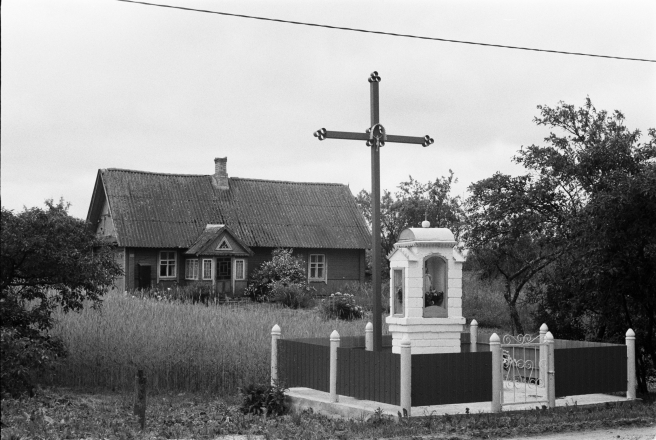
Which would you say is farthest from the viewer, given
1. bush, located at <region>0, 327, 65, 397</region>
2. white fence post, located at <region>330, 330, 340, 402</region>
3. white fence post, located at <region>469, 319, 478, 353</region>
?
white fence post, located at <region>469, 319, 478, 353</region>

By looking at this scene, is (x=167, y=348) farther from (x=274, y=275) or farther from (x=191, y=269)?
(x=191, y=269)

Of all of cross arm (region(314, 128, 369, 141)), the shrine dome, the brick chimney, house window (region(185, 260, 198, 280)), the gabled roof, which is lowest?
house window (region(185, 260, 198, 280))

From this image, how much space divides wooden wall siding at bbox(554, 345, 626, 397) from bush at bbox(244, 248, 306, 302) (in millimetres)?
26359

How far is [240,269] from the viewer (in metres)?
43.5

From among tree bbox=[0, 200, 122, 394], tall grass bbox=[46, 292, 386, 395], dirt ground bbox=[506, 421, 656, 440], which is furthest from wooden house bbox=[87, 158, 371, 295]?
dirt ground bbox=[506, 421, 656, 440]

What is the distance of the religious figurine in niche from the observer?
16.1m

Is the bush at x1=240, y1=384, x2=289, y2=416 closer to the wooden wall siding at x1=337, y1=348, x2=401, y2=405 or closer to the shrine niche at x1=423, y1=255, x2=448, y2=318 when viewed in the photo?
the wooden wall siding at x1=337, y1=348, x2=401, y2=405

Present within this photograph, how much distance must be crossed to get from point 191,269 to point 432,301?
93.1ft

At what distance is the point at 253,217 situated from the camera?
4572 centimetres

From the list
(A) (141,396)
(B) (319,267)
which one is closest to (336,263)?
(B) (319,267)

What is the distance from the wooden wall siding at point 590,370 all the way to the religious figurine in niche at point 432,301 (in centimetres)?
227

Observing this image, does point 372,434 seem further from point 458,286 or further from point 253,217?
point 253,217

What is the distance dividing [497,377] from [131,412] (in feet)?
22.3

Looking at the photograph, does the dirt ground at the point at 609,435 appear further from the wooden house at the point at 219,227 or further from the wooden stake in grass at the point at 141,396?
the wooden house at the point at 219,227
